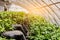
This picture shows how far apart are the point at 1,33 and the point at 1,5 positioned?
17.0 feet

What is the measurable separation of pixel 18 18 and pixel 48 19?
4.35 feet

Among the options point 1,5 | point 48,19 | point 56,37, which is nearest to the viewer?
point 56,37

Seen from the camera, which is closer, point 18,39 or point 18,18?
point 18,39

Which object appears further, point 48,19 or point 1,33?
point 48,19

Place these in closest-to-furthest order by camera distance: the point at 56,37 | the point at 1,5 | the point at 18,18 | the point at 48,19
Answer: the point at 56,37, the point at 48,19, the point at 18,18, the point at 1,5

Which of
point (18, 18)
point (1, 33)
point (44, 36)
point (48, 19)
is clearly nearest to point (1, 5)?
point (18, 18)

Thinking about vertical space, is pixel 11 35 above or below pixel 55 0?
below

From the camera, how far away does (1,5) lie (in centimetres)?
964

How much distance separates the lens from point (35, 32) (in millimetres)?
4797

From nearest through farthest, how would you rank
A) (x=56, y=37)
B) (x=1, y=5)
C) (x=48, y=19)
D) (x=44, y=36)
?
(x=56, y=37)
(x=44, y=36)
(x=48, y=19)
(x=1, y=5)

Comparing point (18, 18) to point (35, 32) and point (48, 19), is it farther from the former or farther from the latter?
point (35, 32)

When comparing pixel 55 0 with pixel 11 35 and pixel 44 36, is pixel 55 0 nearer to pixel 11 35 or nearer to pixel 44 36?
pixel 44 36

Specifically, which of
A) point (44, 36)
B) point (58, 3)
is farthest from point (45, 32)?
point (58, 3)

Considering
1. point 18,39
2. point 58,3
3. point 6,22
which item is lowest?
point 18,39
